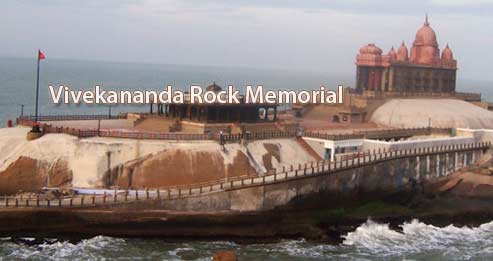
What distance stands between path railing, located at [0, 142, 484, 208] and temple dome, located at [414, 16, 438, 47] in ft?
109

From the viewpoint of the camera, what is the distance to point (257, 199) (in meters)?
49.3

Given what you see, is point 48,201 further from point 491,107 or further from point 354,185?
point 491,107

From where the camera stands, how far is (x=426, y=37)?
8925cm

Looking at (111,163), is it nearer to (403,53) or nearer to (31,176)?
(31,176)

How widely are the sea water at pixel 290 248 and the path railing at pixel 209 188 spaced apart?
2410mm

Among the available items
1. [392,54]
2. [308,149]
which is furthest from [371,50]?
[308,149]

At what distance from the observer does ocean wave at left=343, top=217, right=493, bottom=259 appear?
47.4 m

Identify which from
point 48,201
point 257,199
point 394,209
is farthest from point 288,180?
point 48,201

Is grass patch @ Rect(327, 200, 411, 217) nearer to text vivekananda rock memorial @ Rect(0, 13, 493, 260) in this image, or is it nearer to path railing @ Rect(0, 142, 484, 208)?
text vivekananda rock memorial @ Rect(0, 13, 493, 260)

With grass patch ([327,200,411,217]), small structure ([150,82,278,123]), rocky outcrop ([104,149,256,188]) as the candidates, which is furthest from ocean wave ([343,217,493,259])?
small structure ([150,82,278,123])

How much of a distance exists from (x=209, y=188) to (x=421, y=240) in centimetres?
1552

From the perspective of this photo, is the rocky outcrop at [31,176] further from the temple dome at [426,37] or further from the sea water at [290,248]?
the temple dome at [426,37]

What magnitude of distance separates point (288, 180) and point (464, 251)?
42.3 ft

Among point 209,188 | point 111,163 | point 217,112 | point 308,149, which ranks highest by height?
point 217,112
